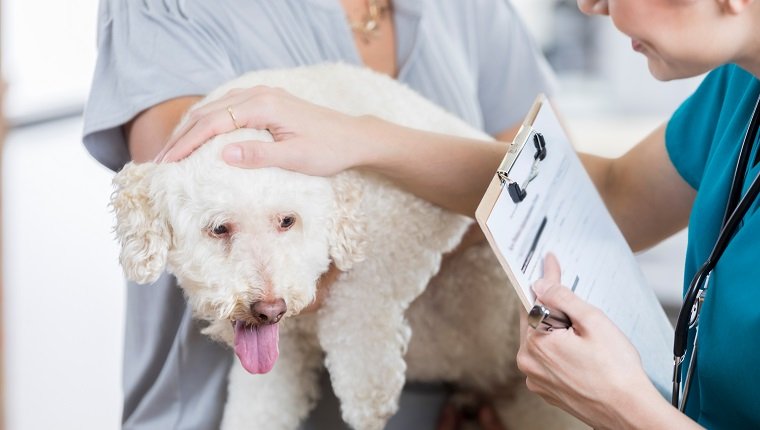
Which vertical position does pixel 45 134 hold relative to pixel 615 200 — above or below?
below

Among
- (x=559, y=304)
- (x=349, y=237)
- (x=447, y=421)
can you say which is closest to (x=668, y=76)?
(x=559, y=304)

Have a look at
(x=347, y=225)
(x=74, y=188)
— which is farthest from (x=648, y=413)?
(x=74, y=188)

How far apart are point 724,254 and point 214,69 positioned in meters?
0.59

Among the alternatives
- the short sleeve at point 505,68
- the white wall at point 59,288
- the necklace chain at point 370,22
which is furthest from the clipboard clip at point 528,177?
the white wall at point 59,288

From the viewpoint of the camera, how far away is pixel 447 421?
52.3 inches

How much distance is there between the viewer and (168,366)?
3.74 feet

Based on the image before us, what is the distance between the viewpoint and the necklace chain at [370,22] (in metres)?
1.20

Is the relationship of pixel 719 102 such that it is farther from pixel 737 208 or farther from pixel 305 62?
pixel 305 62

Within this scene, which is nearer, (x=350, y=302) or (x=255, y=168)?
(x=255, y=168)

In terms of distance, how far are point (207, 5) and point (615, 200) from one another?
57 cm

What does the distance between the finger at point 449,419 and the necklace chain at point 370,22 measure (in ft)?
1.79

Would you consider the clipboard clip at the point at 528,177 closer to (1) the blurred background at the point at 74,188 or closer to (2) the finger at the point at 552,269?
(2) the finger at the point at 552,269

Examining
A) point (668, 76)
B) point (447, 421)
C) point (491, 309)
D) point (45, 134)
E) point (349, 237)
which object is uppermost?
point (668, 76)

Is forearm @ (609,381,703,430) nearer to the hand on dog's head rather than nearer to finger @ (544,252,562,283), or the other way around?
finger @ (544,252,562,283)
